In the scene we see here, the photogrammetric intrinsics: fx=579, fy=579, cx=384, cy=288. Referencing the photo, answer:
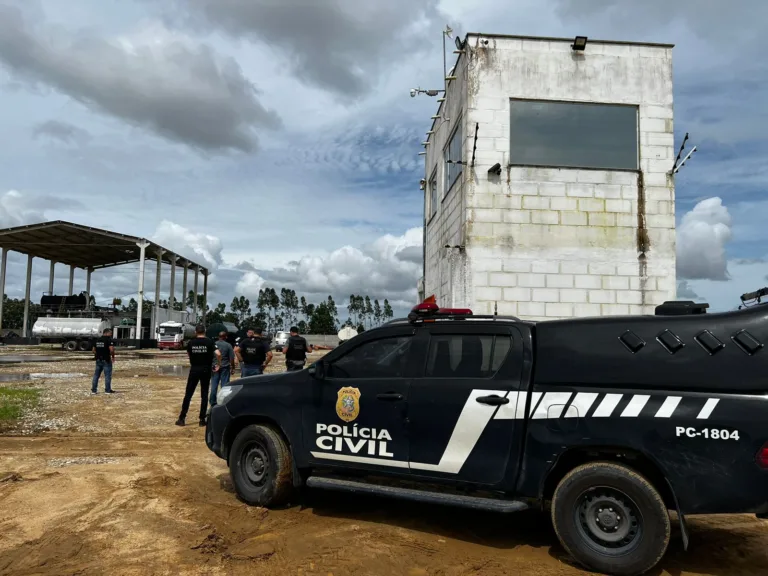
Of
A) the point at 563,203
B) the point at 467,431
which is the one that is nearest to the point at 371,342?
the point at 467,431

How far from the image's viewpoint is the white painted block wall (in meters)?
11.1

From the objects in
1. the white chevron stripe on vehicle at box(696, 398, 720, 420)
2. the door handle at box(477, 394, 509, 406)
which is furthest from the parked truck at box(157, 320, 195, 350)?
the white chevron stripe on vehicle at box(696, 398, 720, 420)

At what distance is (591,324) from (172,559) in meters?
3.66

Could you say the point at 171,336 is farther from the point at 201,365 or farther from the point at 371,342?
the point at 371,342

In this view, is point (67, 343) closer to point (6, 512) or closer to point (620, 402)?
point (6, 512)

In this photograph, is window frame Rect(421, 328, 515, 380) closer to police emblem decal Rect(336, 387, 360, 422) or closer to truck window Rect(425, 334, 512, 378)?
truck window Rect(425, 334, 512, 378)

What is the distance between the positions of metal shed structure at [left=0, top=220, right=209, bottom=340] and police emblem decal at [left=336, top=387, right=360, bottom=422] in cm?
4304

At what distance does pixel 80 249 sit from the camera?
171ft

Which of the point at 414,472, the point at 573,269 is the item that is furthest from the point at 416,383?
the point at 573,269

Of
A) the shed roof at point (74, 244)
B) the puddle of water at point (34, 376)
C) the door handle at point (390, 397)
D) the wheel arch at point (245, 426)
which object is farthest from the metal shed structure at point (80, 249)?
the door handle at point (390, 397)

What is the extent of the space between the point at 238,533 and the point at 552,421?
2.78m

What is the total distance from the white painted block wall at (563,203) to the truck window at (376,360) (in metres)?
5.86

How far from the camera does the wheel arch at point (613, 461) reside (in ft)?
13.7

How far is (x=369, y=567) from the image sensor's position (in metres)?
4.25
